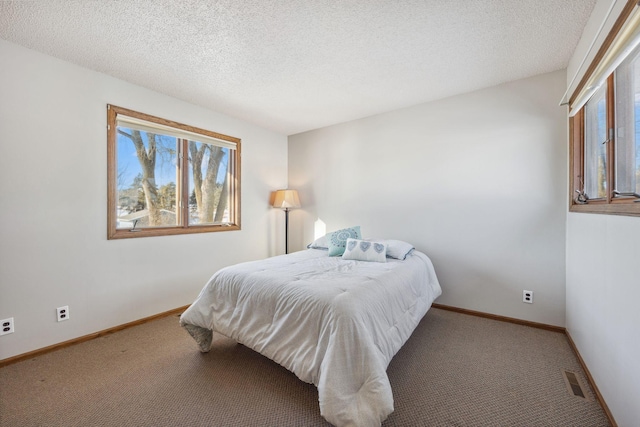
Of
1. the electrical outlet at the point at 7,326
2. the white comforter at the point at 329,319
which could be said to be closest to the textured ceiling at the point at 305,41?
the white comforter at the point at 329,319

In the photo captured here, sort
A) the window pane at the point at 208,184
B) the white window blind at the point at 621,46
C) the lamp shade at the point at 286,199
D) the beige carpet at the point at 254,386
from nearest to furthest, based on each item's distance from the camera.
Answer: the white window blind at the point at 621,46, the beige carpet at the point at 254,386, the window pane at the point at 208,184, the lamp shade at the point at 286,199

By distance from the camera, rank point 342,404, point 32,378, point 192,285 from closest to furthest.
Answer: point 342,404 < point 32,378 < point 192,285

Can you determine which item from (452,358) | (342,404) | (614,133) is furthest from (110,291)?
(614,133)

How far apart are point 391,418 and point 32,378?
242 centimetres

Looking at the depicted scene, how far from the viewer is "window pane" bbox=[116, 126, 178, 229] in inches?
105

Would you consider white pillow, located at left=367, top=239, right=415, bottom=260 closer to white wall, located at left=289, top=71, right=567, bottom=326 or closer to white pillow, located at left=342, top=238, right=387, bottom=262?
white pillow, located at left=342, top=238, right=387, bottom=262

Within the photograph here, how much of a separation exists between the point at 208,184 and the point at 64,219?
1.47 meters

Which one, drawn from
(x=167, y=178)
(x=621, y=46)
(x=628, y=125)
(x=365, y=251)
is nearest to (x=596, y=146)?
(x=628, y=125)

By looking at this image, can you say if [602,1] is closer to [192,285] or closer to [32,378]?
[192,285]

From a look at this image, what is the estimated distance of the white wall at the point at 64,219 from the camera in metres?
2.01

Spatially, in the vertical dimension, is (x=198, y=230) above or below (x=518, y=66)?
below

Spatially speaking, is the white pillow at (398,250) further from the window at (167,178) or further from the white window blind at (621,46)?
the window at (167,178)

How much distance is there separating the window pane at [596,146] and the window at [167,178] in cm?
359

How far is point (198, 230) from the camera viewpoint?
322 cm
